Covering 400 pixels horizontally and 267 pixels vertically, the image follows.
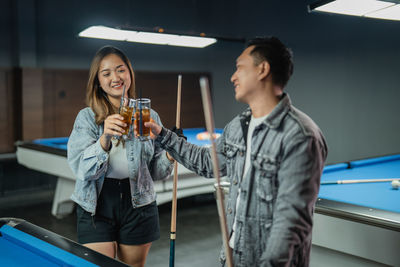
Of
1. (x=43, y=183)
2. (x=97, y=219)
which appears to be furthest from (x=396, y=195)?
(x=43, y=183)

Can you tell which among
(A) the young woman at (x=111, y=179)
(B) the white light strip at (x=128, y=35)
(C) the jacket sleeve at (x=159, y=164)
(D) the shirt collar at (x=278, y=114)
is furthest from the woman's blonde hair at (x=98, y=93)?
(B) the white light strip at (x=128, y=35)

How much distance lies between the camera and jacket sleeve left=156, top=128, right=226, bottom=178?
5.27ft

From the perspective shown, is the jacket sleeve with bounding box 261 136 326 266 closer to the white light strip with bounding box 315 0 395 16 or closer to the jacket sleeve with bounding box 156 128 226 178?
the jacket sleeve with bounding box 156 128 226 178

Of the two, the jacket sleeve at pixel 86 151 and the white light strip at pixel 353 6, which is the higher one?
the white light strip at pixel 353 6

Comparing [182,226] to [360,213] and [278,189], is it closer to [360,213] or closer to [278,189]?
[360,213]

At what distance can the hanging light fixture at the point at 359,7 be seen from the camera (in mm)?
2543

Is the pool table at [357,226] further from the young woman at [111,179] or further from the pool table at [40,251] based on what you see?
the pool table at [40,251]

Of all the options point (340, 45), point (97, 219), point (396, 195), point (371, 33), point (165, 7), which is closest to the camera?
point (97, 219)

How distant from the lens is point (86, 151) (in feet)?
5.92

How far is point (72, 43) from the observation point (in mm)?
6531

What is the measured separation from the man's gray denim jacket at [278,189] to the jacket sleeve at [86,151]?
65 centimetres

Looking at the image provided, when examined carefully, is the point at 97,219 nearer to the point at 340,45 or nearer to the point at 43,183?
the point at 43,183

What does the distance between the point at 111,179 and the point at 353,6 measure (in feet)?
6.27

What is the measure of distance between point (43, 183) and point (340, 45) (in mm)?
4788
